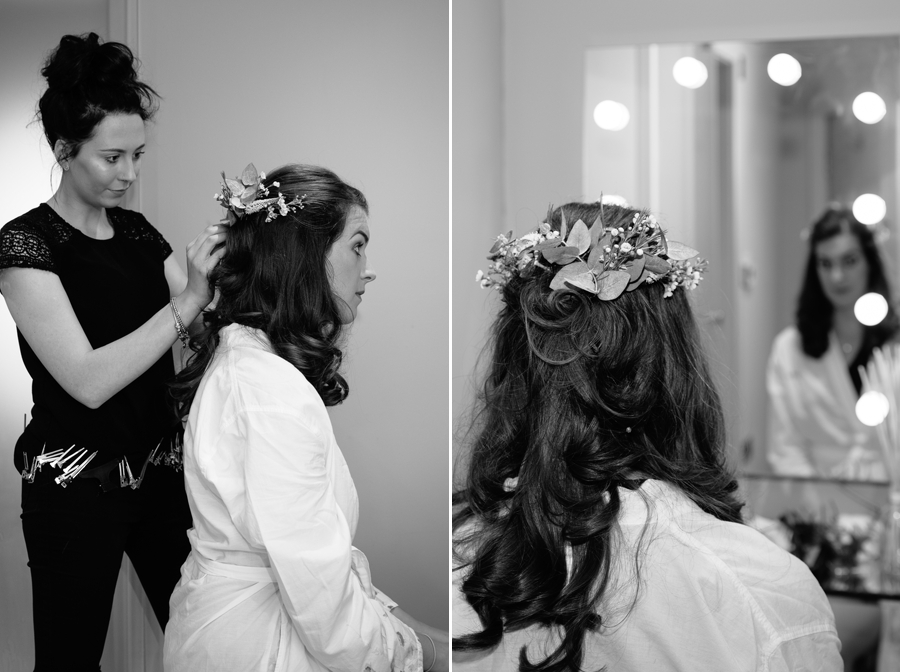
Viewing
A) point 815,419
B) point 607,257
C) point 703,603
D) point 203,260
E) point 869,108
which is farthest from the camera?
point 815,419

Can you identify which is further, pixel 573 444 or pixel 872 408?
pixel 872 408

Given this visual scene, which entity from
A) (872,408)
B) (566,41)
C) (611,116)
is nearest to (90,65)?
(566,41)

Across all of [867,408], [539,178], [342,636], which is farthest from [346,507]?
[867,408]

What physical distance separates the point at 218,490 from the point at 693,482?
0.61 meters

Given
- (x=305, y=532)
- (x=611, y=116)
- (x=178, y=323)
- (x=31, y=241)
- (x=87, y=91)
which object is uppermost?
(x=611, y=116)

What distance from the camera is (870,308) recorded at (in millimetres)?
2053

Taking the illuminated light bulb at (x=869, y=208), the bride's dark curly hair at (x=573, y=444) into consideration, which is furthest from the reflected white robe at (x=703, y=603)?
the illuminated light bulb at (x=869, y=208)

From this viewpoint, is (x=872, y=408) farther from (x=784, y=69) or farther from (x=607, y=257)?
(x=607, y=257)

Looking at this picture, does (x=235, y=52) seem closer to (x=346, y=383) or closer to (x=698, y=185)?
(x=346, y=383)

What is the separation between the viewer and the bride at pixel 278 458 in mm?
1026

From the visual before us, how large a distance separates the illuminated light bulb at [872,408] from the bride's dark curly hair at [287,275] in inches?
60.5

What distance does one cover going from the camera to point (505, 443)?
3.54ft

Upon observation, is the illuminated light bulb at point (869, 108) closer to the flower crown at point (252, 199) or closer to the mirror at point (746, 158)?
the mirror at point (746, 158)

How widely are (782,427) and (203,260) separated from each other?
166cm
